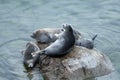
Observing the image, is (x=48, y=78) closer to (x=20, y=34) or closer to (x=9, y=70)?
(x=9, y=70)

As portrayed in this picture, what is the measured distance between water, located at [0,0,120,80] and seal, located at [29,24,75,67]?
797mm

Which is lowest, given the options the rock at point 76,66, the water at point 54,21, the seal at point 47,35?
the water at point 54,21

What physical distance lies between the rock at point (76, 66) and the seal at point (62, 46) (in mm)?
115

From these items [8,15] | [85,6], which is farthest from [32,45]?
[85,6]

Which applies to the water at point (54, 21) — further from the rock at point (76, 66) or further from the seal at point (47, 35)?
the seal at point (47, 35)

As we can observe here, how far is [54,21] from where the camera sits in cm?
1231

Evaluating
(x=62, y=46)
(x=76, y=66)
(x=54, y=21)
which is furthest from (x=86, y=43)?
(x=54, y=21)

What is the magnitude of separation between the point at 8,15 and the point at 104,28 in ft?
9.86

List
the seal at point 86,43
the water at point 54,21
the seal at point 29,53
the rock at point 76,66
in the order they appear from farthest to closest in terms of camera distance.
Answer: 1. the water at point 54,21
2. the seal at point 86,43
3. the seal at point 29,53
4. the rock at point 76,66

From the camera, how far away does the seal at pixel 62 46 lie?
916 centimetres

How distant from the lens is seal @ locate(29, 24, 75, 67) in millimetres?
9156

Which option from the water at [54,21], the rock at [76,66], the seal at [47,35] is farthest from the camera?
the water at [54,21]

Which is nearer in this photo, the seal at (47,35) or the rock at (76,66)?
the rock at (76,66)

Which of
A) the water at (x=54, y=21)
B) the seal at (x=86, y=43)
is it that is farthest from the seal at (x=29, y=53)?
the seal at (x=86, y=43)
